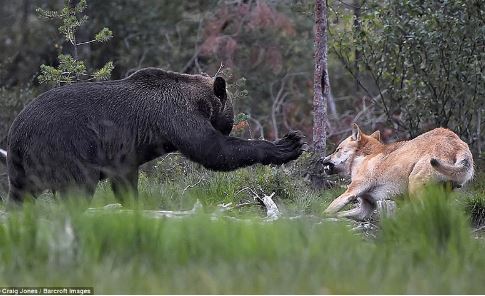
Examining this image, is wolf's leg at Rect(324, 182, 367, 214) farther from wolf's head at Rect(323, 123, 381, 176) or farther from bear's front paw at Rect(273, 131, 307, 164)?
bear's front paw at Rect(273, 131, 307, 164)

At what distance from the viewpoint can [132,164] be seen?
984cm

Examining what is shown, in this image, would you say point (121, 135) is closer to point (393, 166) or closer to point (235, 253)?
point (393, 166)

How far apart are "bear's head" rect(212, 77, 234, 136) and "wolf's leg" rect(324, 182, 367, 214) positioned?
1.48m

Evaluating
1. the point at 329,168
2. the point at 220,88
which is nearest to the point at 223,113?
the point at 220,88

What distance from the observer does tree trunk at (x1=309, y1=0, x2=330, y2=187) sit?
494 inches

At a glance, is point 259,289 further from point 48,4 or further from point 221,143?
point 48,4

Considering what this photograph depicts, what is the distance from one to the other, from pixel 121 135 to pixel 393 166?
3.07m

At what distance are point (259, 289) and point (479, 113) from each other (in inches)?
372

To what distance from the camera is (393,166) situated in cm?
1034

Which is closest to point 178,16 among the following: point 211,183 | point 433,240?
point 211,183

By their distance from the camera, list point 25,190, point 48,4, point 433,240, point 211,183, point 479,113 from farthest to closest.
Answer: point 48,4 < point 479,113 < point 211,183 < point 25,190 < point 433,240

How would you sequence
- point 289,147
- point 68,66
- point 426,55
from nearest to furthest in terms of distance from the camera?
point 289,147
point 68,66
point 426,55

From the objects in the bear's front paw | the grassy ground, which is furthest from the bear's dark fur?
the grassy ground

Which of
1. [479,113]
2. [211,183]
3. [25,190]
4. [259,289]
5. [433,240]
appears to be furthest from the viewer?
[479,113]
